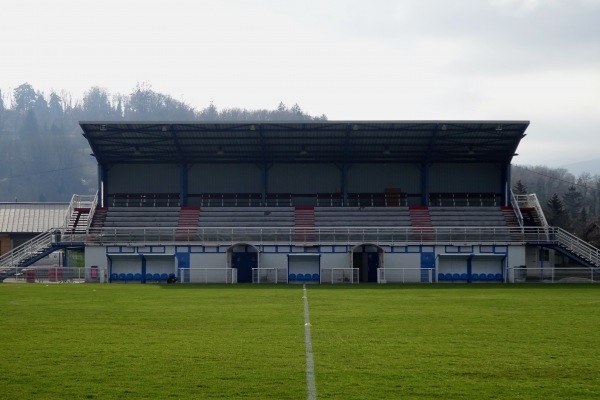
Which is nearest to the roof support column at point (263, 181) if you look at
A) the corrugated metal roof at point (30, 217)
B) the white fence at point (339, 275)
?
the white fence at point (339, 275)

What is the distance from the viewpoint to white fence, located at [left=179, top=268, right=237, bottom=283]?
181ft

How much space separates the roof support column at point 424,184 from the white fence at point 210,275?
723 inches

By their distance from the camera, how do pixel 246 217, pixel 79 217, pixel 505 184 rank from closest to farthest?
pixel 246 217 < pixel 79 217 < pixel 505 184

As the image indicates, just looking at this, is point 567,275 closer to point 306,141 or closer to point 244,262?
point 244,262

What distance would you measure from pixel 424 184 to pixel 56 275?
28872 mm

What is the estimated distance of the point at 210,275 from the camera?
55469mm

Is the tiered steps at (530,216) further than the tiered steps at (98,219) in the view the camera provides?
Yes

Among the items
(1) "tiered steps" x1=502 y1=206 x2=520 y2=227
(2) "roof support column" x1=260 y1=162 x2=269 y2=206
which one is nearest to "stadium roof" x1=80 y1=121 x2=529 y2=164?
(2) "roof support column" x1=260 y1=162 x2=269 y2=206

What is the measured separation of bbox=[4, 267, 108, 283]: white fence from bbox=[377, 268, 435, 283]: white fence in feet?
62.1

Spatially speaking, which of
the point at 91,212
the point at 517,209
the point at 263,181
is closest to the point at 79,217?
the point at 91,212

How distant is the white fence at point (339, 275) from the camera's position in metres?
55.3

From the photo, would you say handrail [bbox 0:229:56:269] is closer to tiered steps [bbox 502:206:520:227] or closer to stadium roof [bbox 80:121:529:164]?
stadium roof [bbox 80:121:529:164]

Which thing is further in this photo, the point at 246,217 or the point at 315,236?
the point at 246,217

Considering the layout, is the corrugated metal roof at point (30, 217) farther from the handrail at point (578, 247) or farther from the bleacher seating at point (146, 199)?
the handrail at point (578, 247)
